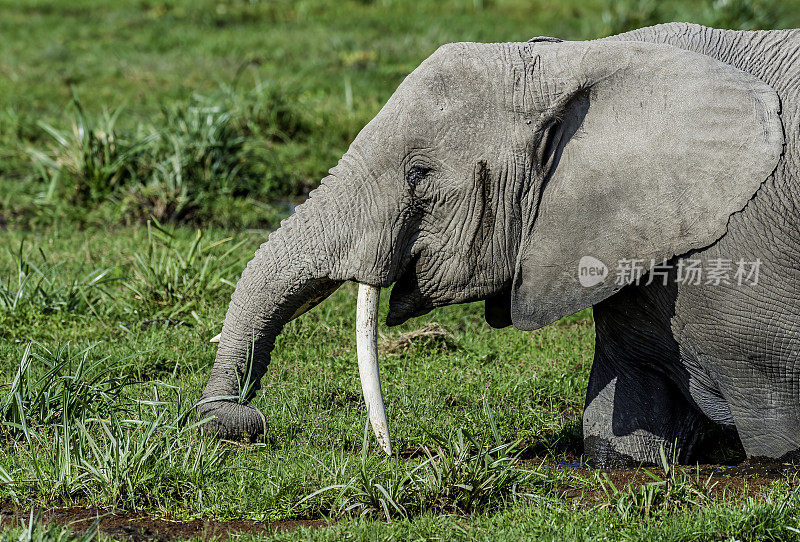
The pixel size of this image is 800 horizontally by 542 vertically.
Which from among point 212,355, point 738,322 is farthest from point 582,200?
point 212,355

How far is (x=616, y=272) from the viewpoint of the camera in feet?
12.5

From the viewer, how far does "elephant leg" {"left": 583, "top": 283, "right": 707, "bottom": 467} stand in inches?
170

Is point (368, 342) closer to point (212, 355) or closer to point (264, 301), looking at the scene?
point (264, 301)

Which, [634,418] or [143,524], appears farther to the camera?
[634,418]

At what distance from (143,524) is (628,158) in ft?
7.00

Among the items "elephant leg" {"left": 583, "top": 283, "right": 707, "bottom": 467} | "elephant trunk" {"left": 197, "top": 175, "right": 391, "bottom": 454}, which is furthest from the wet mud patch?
"elephant leg" {"left": 583, "top": 283, "right": 707, "bottom": 467}

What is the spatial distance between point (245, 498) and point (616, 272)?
1.57 m

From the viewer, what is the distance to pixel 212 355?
561 cm

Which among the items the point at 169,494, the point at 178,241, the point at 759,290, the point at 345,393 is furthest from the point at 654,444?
the point at 178,241

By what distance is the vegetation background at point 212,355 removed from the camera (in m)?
3.87

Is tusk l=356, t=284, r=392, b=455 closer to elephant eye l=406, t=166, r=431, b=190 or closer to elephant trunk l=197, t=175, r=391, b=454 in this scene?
elephant trunk l=197, t=175, r=391, b=454

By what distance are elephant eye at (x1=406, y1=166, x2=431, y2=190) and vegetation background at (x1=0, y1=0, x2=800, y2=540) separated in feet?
3.04

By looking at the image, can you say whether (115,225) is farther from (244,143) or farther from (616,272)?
(616,272)

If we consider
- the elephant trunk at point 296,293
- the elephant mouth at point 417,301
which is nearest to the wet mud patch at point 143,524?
the elephant trunk at point 296,293
